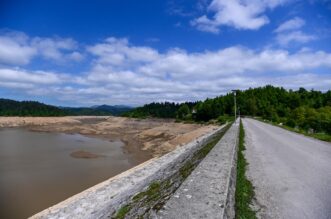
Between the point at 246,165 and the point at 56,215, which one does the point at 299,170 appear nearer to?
the point at 246,165

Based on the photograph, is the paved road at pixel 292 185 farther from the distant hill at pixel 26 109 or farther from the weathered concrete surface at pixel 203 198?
the distant hill at pixel 26 109

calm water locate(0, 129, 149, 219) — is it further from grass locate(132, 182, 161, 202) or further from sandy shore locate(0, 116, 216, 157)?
grass locate(132, 182, 161, 202)

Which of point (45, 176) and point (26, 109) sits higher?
point (26, 109)

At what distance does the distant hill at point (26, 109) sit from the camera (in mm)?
137875

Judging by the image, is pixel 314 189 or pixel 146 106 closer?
pixel 314 189

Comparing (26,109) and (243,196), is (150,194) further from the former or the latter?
(26,109)

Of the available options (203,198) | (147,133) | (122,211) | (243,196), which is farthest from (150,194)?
(147,133)

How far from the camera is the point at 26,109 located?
152 m

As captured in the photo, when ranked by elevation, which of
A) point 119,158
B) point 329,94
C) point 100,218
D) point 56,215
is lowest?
point 119,158

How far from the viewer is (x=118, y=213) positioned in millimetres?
5809

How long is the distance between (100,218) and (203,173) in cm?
347

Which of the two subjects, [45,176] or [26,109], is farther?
[26,109]

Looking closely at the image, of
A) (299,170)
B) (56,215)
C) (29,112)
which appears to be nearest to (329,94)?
(299,170)

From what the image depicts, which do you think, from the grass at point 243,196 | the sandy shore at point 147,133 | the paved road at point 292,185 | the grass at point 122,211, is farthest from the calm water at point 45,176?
the paved road at point 292,185
